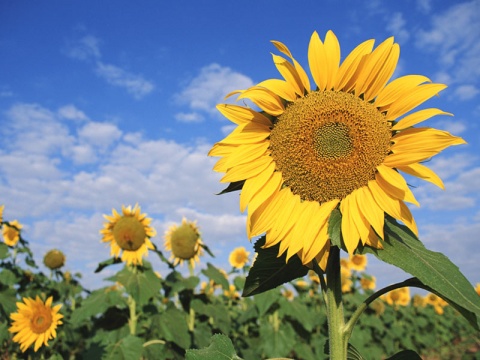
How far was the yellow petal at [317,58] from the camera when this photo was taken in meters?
1.59

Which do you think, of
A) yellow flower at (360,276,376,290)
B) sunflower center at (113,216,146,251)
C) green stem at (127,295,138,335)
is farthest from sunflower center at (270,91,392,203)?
yellow flower at (360,276,376,290)

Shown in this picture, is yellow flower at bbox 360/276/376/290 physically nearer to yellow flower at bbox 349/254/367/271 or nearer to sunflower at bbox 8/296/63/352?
yellow flower at bbox 349/254/367/271

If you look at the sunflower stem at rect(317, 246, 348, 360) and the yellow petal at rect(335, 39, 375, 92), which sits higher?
the yellow petal at rect(335, 39, 375, 92)

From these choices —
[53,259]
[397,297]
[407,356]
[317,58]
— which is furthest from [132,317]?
[397,297]

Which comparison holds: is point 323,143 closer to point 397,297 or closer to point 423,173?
point 423,173

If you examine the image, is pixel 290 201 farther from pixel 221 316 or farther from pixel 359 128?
pixel 221 316

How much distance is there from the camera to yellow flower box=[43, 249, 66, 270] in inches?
389

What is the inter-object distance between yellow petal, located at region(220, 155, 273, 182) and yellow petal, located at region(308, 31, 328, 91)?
1.19 feet

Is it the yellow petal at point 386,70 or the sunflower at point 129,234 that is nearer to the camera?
the yellow petal at point 386,70

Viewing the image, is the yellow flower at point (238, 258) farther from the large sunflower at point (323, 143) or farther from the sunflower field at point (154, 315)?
the large sunflower at point (323, 143)

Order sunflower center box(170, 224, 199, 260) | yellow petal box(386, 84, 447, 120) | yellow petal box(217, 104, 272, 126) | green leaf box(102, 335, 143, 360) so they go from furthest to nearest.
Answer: sunflower center box(170, 224, 199, 260)
green leaf box(102, 335, 143, 360)
yellow petal box(217, 104, 272, 126)
yellow petal box(386, 84, 447, 120)

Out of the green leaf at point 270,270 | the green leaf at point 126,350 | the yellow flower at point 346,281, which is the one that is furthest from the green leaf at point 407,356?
the yellow flower at point 346,281

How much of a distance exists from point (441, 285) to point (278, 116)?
2.56ft

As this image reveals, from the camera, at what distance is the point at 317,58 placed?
1597 millimetres
